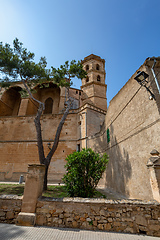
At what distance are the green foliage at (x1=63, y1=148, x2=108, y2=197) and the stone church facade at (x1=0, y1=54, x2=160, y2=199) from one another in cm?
210

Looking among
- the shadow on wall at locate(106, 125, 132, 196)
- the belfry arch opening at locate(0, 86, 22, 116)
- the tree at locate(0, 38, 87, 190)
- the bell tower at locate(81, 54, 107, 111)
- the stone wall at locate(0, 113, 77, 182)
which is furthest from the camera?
the bell tower at locate(81, 54, 107, 111)

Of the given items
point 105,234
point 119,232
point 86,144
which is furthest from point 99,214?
point 86,144

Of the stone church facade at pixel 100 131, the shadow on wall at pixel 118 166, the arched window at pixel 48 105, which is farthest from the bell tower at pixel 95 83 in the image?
the shadow on wall at pixel 118 166

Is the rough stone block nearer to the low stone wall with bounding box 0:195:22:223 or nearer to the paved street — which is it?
the paved street

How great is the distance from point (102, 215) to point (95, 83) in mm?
22562

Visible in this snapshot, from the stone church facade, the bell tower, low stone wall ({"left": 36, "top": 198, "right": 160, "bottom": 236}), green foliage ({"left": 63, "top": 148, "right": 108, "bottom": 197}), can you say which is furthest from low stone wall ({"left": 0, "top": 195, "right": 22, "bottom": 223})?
the bell tower

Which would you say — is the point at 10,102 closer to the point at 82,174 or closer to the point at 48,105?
the point at 48,105

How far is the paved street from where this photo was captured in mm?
3135

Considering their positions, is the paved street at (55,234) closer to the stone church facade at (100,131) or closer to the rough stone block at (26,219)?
the rough stone block at (26,219)

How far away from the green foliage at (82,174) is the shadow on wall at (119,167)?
2.01 metres

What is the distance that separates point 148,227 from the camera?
3502 mm

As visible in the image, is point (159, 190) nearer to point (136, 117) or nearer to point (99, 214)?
point (99, 214)

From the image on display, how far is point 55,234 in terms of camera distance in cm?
332

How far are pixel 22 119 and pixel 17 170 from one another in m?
7.34
